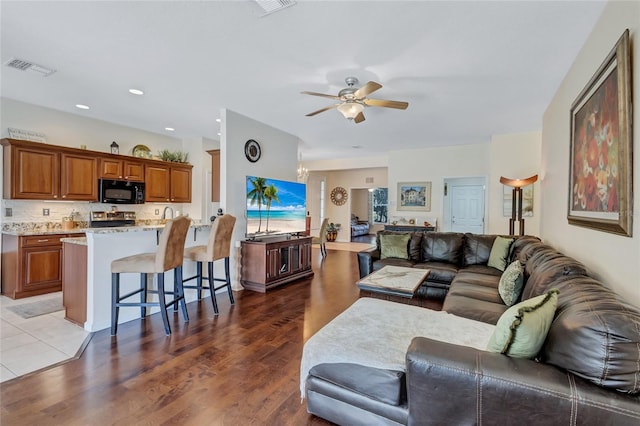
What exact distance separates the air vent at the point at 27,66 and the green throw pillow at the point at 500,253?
5616 millimetres

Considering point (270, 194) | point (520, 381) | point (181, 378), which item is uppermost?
point (270, 194)

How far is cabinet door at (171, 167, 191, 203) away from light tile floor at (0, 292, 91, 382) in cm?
296

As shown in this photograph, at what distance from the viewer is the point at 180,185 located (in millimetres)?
6051

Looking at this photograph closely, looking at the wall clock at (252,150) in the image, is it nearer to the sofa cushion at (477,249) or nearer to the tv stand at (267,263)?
the tv stand at (267,263)

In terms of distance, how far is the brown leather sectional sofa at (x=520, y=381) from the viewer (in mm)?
1031

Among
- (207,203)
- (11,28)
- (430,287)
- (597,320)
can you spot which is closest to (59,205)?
(207,203)

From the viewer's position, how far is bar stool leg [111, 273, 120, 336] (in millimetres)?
2863

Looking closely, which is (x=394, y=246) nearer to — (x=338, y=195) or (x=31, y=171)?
(x=31, y=171)

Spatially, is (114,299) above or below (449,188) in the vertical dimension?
below

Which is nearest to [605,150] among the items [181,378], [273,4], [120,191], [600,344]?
[600,344]

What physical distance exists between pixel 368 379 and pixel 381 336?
0.92ft

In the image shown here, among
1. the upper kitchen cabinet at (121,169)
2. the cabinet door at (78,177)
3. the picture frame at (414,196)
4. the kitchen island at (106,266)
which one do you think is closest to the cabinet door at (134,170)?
the upper kitchen cabinet at (121,169)

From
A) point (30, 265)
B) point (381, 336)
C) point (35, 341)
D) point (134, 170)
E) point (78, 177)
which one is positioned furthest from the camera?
point (134, 170)

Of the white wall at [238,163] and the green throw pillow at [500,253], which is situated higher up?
the white wall at [238,163]
